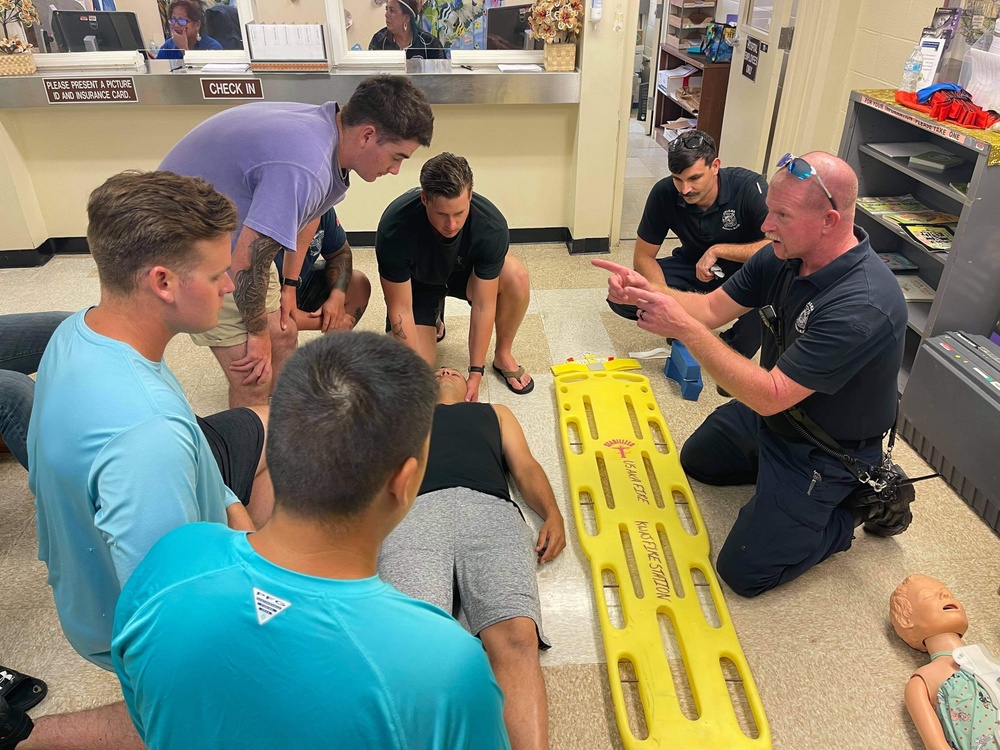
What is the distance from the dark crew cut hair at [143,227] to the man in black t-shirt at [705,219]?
202cm

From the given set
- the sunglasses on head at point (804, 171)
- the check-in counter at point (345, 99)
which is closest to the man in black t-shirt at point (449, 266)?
the sunglasses on head at point (804, 171)

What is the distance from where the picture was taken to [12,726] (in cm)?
143

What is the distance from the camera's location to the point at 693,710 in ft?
5.60

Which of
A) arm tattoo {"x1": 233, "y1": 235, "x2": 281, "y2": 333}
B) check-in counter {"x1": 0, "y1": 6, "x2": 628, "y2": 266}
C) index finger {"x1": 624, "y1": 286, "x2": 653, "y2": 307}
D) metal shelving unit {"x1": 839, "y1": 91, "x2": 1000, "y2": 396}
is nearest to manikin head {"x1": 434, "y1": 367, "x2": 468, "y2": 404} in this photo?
arm tattoo {"x1": 233, "y1": 235, "x2": 281, "y2": 333}

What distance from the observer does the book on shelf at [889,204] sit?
2.77 metres

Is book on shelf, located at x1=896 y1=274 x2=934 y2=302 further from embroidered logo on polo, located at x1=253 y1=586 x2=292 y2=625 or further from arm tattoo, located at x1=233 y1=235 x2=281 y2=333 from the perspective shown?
embroidered logo on polo, located at x1=253 y1=586 x2=292 y2=625

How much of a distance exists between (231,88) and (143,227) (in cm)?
282

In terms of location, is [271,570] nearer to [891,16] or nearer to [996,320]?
[996,320]

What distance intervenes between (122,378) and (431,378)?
585 mm

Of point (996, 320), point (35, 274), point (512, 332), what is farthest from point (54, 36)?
point (996, 320)

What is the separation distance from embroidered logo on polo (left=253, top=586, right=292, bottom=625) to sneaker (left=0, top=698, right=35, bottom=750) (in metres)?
1.06

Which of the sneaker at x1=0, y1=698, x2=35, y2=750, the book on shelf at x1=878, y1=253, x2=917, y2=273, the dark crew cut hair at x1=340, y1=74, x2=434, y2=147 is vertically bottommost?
the sneaker at x1=0, y1=698, x2=35, y2=750

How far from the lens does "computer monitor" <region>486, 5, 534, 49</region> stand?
3.85 m

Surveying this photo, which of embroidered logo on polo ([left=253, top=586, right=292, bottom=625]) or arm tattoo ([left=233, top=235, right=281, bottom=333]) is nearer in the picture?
embroidered logo on polo ([left=253, top=586, right=292, bottom=625])
